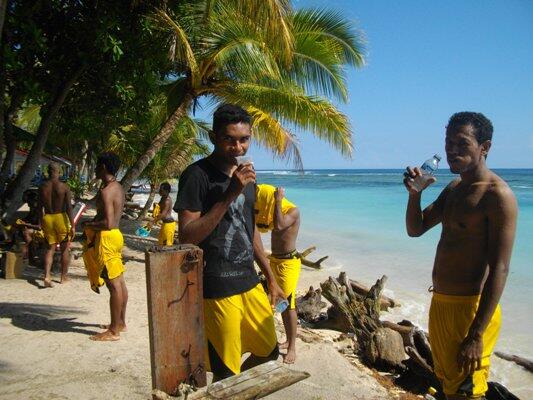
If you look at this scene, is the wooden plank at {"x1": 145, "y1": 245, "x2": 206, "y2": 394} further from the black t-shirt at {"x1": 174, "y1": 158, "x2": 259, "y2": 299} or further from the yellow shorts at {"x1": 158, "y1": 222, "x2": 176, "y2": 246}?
the yellow shorts at {"x1": 158, "y1": 222, "x2": 176, "y2": 246}

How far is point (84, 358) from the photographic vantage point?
384 cm

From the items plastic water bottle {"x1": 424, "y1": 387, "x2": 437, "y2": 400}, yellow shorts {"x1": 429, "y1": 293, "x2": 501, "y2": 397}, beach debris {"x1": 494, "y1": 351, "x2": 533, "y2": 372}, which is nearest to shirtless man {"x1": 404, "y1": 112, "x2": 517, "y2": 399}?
yellow shorts {"x1": 429, "y1": 293, "x2": 501, "y2": 397}

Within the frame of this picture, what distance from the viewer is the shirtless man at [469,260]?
7.22 feet

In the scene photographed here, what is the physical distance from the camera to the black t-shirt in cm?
221

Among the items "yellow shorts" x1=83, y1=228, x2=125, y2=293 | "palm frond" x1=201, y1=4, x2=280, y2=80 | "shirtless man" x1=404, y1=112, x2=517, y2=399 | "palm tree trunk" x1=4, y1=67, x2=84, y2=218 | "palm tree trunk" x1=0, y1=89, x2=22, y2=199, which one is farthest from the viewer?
"palm frond" x1=201, y1=4, x2=280, y2=80

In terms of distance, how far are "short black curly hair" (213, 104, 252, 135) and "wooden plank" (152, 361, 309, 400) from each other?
115 centimetres

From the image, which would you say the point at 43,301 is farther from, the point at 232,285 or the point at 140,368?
the point at 232,285

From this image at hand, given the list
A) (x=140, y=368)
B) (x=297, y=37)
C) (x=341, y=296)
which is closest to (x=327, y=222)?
(x=297, y=37)

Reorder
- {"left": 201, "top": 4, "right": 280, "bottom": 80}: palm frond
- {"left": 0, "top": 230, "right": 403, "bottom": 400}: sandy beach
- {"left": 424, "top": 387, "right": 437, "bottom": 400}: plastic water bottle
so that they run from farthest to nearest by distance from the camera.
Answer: {"left": 201, "top": 4, "right": 280, "bottom": 80}: palm frond, {"left": 424, "top": 387, "right": 437, "bottom": 400}: plastic water bottle, {"left": 0, "top": 230, "right": 403, "bottom": 400}: sandy beach

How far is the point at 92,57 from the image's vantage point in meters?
6.65

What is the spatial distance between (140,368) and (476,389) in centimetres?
257

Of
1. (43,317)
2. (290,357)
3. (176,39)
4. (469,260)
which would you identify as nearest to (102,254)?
(43,317)

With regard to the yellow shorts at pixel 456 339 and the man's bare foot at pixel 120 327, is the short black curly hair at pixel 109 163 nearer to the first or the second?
the man's bare foot at pixel 120 327

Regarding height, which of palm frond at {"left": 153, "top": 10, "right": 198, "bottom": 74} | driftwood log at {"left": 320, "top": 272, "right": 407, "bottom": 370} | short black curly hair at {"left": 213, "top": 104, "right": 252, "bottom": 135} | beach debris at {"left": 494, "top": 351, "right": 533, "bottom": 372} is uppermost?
palm frond at {"left": 153, "top": 10, "right": 198, "bottom": 74}
